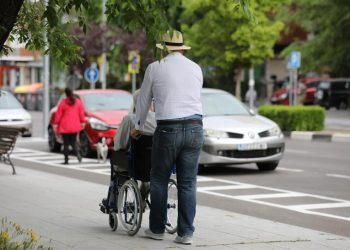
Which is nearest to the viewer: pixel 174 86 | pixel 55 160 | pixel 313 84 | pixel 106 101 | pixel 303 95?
pixel 174 86

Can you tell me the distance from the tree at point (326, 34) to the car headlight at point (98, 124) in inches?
898

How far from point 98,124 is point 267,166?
484cm

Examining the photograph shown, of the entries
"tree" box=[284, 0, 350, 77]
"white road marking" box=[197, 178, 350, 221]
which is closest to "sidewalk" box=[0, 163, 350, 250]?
"white road marking" box=[197, 178, 350, 221]

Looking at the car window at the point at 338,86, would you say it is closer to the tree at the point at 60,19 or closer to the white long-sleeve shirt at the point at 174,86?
the tree at the point at 60,19

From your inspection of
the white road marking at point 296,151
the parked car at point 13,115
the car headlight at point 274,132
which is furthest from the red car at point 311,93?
the car headlight at point 274,132

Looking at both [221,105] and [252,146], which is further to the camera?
[221,105]

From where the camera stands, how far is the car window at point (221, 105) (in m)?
18.7

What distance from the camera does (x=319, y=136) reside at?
95.2 ft

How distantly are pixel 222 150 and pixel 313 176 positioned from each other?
1.63m

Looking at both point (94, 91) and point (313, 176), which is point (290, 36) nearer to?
point (94, 91)

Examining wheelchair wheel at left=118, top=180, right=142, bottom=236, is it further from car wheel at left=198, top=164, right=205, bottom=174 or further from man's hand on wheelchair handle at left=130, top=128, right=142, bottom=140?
car wheel at left=198, top=164, right=205, bottom=174

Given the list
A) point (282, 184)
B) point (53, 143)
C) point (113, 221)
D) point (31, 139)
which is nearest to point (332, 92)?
point (31, 139)

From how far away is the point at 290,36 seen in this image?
72.8 m

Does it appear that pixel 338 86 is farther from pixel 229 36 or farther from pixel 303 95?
pixel 229 36
